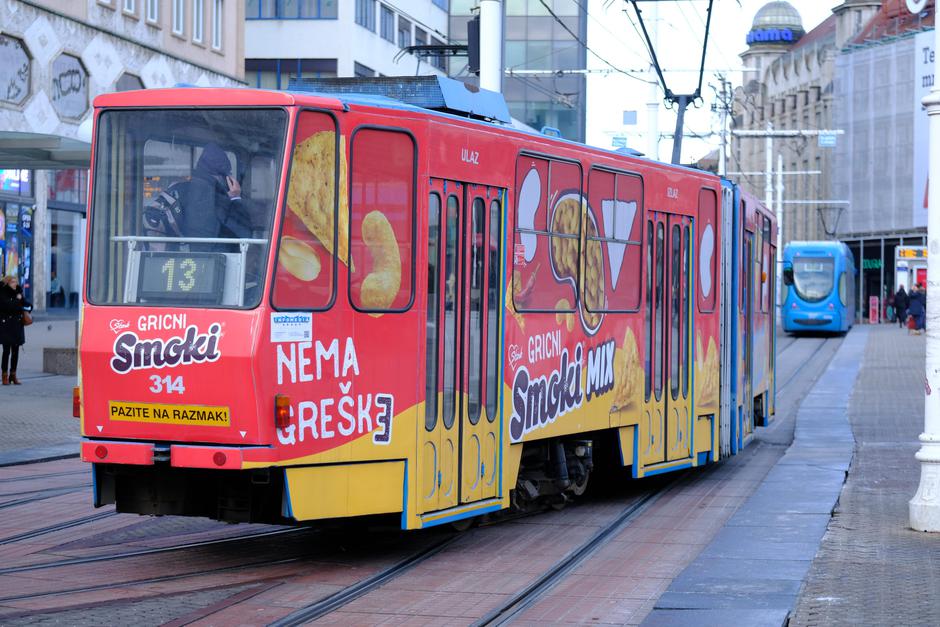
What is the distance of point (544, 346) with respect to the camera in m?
10.4

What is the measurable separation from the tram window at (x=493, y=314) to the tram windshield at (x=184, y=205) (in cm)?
190

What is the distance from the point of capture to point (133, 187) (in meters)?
8.55

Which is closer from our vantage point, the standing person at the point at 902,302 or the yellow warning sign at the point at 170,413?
the yellow warning sign at the point at 170,413

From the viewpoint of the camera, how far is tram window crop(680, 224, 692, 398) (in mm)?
13047

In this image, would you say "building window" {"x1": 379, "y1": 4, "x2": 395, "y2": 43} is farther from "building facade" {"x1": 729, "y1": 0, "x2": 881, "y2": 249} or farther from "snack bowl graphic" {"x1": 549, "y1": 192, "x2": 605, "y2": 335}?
"snack bowl graphic" {"x1": 549, "y1": 192, "x2": 605, "y2": 335}

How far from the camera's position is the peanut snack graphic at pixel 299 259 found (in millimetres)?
8258

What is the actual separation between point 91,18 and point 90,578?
1112 inches

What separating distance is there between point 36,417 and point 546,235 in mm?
9640

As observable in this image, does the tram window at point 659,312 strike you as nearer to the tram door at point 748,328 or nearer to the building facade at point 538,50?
the tram door at point 748,328

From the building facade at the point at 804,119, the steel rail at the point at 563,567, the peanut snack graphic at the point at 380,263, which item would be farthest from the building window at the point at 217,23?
the building facade at the point at 804,119

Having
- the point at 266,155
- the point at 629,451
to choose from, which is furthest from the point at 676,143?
the point at 266,155

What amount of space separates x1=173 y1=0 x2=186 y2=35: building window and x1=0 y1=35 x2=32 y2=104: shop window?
7566mm

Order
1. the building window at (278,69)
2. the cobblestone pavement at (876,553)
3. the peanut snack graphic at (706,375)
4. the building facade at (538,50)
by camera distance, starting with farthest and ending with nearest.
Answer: the building facade at (538,50)
the building window at (278,69)
the peanut snack graphic at (706,375)
the cobblestone pavement at (876,553)

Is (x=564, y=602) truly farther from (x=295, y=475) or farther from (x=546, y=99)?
(x=546, y=99)
